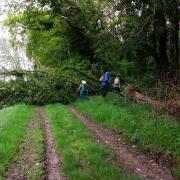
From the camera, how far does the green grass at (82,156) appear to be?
8750 millimetres

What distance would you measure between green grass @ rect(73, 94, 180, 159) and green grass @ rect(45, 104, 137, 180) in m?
1.30

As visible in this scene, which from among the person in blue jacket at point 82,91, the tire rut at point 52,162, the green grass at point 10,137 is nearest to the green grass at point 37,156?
the tire rut at point 52,162

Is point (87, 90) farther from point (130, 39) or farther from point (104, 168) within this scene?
point (104, 168)

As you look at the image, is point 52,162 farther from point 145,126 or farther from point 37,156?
point 145,126

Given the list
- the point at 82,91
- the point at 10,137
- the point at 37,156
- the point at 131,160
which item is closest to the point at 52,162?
the point at 37,156

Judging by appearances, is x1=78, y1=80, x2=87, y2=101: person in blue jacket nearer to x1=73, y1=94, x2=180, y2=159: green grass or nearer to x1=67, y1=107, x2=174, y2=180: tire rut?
x1=73, y1=94, x2=180, y2=159: green grass

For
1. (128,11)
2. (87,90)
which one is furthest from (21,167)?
(87,90)

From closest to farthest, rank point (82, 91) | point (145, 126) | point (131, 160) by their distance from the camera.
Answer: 1. point (131, 160)
2. point (145, 126)
3. point (82, 91)

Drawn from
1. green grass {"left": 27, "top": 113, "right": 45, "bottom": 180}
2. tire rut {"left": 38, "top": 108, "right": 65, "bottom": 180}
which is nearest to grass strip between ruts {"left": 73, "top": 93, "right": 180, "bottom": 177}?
tire rut {"left": 38, "top": 108, "right": 65, "bottom": 180}

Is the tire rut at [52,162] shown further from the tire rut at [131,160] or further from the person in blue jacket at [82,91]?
the person in blue jacket at [82,91]

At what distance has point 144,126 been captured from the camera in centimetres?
1264

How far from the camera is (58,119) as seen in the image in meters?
17.9

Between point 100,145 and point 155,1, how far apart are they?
9.88m

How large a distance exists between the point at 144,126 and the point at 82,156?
10.1ft
